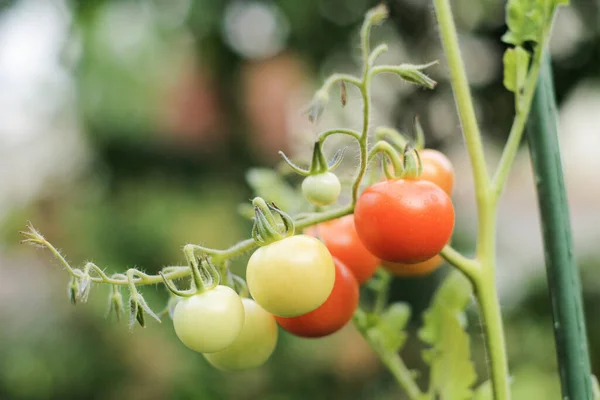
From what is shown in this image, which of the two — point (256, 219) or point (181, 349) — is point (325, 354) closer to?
point (181, 349)

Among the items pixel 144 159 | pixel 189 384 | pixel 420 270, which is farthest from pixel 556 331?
pixel 144 159

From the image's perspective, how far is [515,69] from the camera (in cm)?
40

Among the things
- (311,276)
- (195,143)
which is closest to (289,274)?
(311,276)

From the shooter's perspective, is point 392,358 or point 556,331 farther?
point 392,358

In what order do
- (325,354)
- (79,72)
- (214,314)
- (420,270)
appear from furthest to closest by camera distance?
(325,354), (79,72), (420,270), (214,314)

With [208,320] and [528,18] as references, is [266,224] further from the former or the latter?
[528,18]

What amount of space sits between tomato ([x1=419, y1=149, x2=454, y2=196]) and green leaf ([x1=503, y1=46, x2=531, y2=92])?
0.20 ft

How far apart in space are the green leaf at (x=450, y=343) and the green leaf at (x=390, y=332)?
2 cm

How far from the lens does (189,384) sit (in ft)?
5.93

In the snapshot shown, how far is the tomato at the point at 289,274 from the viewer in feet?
0.99

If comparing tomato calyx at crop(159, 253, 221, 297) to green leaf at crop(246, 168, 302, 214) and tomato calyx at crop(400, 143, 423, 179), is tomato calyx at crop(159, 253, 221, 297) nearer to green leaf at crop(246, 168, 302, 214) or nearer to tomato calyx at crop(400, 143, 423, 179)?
tomato calyx at crop(400, 143, 423, 179)

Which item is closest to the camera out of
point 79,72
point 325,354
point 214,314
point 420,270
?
point 214,314

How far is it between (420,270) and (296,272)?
0.17 meters

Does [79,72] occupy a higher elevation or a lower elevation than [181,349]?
higher
